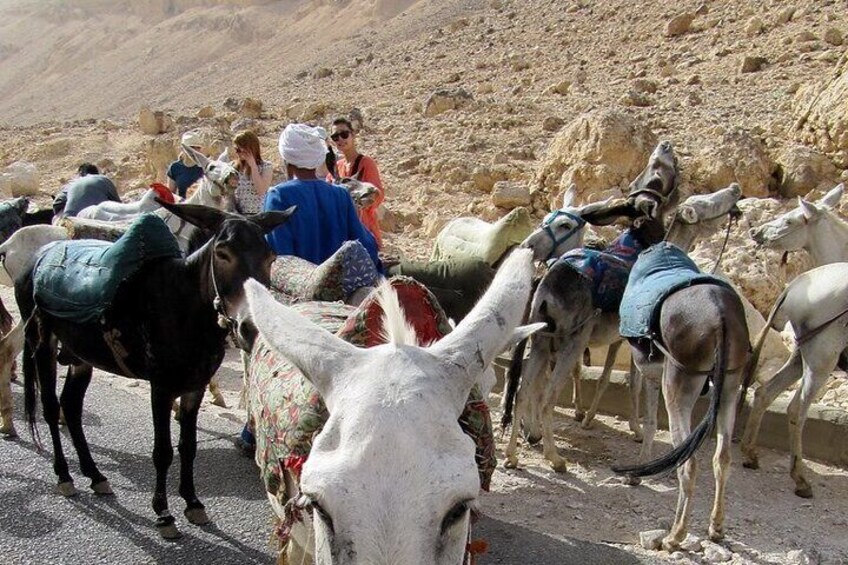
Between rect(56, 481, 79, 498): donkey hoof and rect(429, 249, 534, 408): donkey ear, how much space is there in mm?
3751

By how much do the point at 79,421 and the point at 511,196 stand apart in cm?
926

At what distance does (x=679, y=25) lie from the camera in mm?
25328

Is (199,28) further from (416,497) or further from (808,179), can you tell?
(416,497)

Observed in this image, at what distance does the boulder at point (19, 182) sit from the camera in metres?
18.1

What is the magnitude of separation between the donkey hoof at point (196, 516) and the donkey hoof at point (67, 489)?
918mm

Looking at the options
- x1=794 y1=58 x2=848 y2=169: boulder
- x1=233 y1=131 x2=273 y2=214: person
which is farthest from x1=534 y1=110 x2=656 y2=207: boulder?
x1=233 y1=131 x2=273 y2=214: person

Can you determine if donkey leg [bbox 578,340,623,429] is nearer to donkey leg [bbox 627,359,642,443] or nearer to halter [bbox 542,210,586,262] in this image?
donkey leg [bbox 627,359,642,443]

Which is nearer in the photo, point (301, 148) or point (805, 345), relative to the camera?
point (301, 148)

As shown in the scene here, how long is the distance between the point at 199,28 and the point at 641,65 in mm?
45277

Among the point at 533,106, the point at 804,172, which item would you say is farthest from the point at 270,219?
the point at 533,106

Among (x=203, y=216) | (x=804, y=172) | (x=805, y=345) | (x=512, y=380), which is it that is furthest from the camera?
(x=804, y=172)

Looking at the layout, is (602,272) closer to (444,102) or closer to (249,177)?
(249,177)

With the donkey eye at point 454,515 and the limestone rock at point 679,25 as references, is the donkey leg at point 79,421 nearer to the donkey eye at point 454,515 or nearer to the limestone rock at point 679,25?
the donkey eye at point 454,515

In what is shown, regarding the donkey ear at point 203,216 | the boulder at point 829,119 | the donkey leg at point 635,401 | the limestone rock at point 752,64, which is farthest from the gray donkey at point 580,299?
the limestone rock at point 752,64
